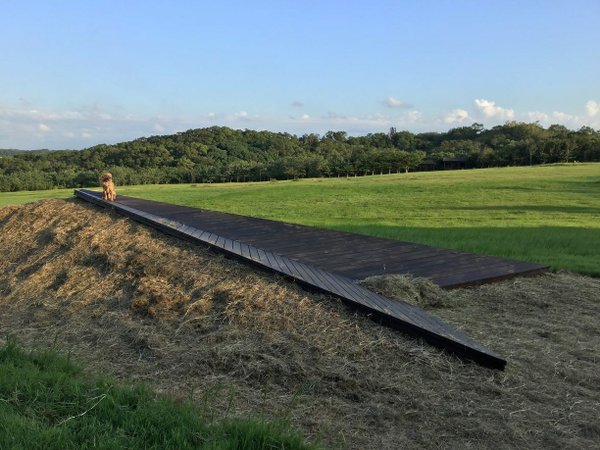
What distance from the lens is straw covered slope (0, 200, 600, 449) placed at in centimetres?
352

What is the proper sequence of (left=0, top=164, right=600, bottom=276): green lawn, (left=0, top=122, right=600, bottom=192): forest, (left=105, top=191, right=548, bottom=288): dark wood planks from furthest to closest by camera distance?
(left=0, top=122, right=600, bottom=192): forest, (left=0, top=164, right=600, bottom=276): green lawn, (left=105, top=191, right=548, bottom=288): dark wood planks

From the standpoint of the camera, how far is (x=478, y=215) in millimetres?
18500

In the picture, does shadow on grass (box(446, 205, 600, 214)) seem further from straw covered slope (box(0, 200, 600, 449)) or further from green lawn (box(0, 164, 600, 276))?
straw covered slope (box(0, 200, 600, 449))

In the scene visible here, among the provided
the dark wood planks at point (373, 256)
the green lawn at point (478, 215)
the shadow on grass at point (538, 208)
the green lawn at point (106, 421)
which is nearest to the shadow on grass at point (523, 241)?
the green lawn at point (478, 215)

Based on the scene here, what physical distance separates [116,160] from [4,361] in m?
72.4

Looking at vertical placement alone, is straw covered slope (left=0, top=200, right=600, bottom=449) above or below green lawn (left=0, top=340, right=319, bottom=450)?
below

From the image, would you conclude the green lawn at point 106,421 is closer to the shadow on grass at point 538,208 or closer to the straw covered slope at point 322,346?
the straw covered slope at point 322,346

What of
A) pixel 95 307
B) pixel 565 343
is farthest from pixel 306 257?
pixel 565 343

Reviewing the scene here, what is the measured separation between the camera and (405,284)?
6281mm

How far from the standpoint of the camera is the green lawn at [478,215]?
10.7m

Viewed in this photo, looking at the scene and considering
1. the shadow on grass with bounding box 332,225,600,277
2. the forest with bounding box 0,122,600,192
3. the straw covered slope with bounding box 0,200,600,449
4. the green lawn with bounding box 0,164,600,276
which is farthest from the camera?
the forest with bounding box 0,122,600,192

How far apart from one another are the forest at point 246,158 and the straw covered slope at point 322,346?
5390 cm

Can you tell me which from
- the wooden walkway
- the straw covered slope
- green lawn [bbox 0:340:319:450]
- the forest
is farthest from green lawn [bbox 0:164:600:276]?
the forest

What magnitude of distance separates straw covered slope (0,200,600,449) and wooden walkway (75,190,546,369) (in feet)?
0.50
